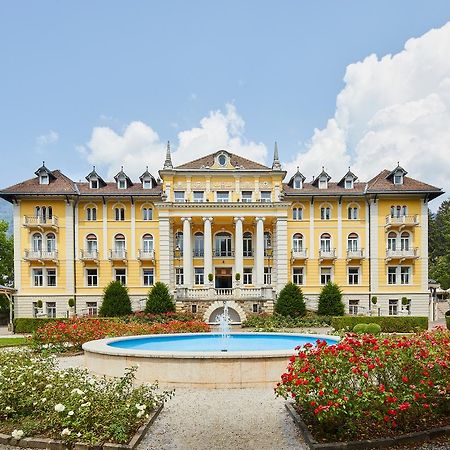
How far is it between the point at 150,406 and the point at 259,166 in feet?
102

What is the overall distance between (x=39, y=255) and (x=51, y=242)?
1.66 m

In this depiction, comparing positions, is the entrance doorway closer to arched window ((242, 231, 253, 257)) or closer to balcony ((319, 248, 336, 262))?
arched window ((242, 231, 253, 257))

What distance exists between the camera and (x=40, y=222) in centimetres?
3678

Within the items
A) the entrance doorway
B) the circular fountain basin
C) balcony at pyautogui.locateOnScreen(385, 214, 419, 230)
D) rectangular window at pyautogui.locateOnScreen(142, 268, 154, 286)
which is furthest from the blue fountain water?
balcony at pyautogui.locateOnScreen(385, 214, 419, 230)

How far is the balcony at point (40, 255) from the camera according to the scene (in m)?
36.6

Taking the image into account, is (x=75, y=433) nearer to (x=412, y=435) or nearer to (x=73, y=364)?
(x=412, y=435)

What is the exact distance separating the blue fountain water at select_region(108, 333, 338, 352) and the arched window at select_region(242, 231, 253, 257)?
19327 millimetres

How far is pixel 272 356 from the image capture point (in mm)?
11828

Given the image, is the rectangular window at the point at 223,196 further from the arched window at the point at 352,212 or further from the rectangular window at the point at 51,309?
the rectangular window at the point at 51,309

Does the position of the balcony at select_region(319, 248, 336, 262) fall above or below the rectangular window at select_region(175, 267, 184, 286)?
above

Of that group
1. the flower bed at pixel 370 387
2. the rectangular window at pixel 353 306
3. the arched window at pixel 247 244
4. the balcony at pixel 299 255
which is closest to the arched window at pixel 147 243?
the arched window at pixel 247 244

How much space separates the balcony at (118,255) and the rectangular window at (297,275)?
16.2 metres

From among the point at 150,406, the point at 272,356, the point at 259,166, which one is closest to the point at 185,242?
the point at 259,166

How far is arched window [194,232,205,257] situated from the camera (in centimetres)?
3931
